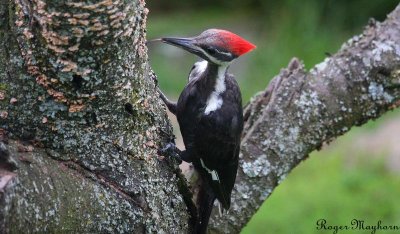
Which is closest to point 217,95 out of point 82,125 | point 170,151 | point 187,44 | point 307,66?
point 187,44

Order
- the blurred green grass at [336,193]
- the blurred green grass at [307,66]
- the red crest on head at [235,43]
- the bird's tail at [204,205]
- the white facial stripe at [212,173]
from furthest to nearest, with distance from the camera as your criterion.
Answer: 1. the blurred green grass at [307,66]
2. the blurred green grass at [336,193]
3. the white facial stripe at [212,173]
4. the red crest on head at [235,43]
5. the bird's tail at [204,205]

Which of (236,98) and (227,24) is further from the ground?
(227,24)

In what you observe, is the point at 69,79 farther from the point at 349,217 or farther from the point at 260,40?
the point at 260,40

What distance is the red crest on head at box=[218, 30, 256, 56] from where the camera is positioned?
2646 mm

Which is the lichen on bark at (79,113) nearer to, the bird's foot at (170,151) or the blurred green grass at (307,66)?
the bird's foot at (170,151)

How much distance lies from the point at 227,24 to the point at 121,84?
233 inches

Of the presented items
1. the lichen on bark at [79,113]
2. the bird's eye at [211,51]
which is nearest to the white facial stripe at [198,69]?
the bird's eye at [211,51]

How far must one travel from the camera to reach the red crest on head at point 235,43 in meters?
2.65

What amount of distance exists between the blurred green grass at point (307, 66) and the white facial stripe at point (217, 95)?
1869 millimetres

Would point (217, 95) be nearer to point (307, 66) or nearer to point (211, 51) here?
point (211, 51)

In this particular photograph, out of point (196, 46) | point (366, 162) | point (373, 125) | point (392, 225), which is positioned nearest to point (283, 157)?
point (196, 46)

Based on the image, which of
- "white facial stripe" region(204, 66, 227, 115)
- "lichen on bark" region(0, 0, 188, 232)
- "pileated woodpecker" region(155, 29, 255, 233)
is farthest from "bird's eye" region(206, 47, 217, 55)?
"lichen on bark" region(0, 0, 188, 232)

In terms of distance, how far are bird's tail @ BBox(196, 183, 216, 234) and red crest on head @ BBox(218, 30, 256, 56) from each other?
562 millimetres

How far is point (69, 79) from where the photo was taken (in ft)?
6.41
